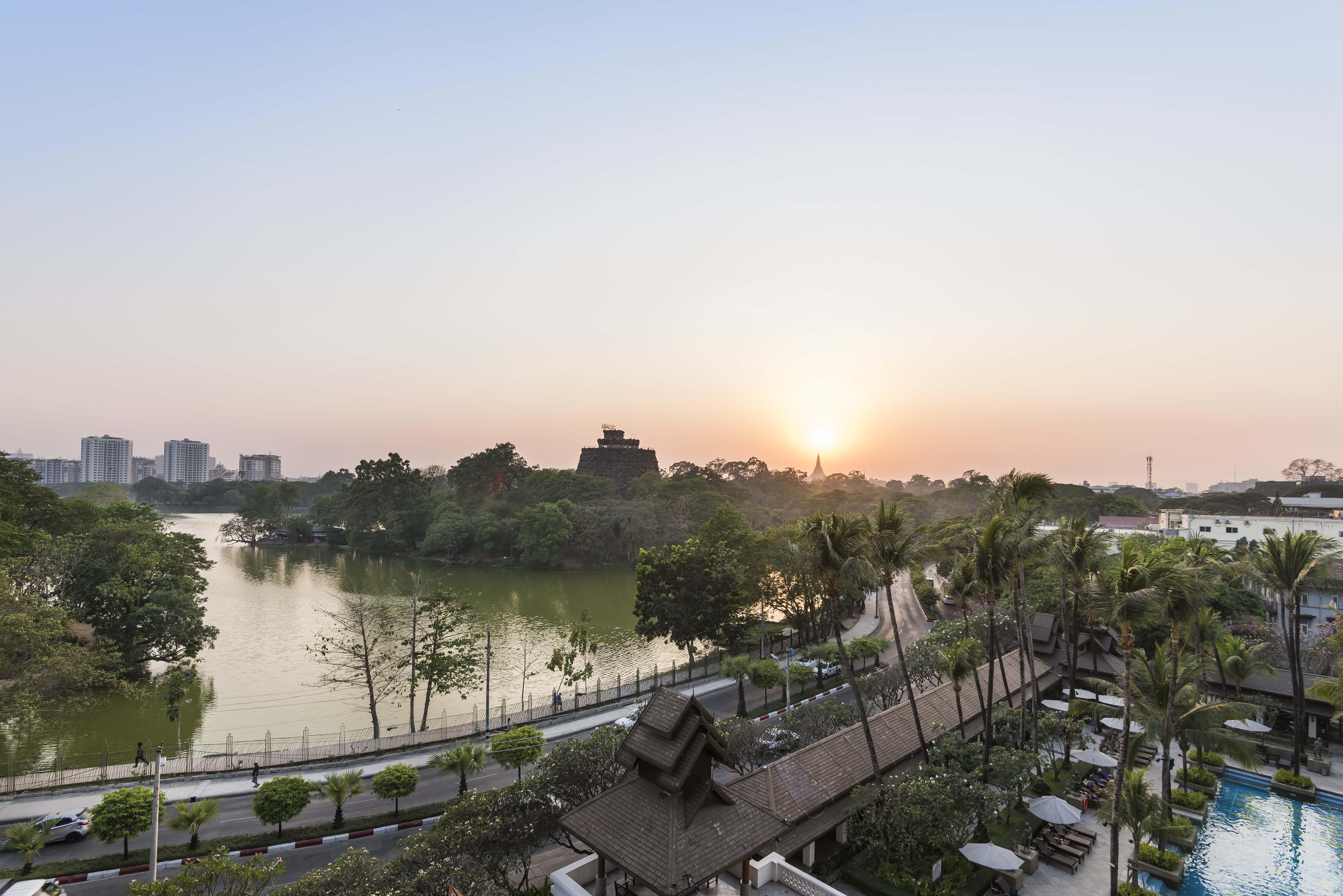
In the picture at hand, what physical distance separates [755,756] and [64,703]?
33.5m

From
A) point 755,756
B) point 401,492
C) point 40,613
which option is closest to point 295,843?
point 755,756

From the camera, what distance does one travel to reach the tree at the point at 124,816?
17.2 m

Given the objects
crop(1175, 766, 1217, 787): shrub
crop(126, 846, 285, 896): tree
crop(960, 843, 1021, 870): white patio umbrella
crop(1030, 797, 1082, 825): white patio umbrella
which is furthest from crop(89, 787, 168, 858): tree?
crop(1175, 766, 1217, 787): shrub

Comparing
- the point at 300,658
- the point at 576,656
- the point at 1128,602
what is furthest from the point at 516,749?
the point at 300,658

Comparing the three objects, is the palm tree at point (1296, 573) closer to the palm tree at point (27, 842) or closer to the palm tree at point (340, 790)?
the palm tree at point (340, 790)

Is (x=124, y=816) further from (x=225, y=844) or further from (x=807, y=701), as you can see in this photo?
(x=807, y=701)

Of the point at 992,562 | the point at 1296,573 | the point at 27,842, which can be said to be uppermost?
the point at 992,562

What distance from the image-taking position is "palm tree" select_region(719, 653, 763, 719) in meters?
30.8

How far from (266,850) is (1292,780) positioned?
1336 inches

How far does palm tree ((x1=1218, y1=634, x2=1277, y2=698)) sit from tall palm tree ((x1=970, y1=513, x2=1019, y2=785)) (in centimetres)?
1465

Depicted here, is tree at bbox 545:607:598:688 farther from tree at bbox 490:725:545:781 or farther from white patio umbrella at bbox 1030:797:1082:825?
white patio umbrella at bbox 1030:797:1082:825

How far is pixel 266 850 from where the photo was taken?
1847 centimetres

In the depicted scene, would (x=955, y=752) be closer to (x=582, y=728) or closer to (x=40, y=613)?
(x=582, y=728)

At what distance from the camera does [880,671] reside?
1108 inches
